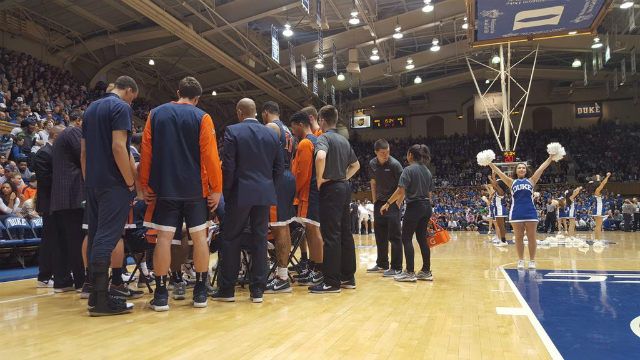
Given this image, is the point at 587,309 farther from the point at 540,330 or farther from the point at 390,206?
the point at 390,206

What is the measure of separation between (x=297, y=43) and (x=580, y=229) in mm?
14550

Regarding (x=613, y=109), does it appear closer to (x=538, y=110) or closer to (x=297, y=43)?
(x=538, y=110)

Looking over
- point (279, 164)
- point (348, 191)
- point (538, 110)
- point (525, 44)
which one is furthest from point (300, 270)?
point (538, 110)

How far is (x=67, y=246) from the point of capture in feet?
16.6

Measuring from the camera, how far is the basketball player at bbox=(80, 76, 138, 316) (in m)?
3.65

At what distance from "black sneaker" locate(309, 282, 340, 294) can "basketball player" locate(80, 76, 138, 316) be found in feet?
5.58

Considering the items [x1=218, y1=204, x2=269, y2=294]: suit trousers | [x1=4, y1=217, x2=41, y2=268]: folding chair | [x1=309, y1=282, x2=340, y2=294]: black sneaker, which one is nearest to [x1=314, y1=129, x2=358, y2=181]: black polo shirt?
[x1=218, y1=204, x2=269, y2=294]: suit trousers

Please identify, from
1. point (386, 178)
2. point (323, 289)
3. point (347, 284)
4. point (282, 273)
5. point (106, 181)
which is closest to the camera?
point (106, 181)

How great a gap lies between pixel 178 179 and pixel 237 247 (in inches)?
32.3

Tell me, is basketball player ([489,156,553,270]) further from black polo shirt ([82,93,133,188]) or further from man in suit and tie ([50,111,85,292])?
man in suit and tie ([50,111,85,292])

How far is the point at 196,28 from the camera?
16844 mm

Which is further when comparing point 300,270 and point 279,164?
point 300,270

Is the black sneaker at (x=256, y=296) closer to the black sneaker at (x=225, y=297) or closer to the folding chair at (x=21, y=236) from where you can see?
the black sneaker at (x=225, y=297)

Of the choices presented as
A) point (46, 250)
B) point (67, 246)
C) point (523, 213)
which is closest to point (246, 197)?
point (67, 246)
